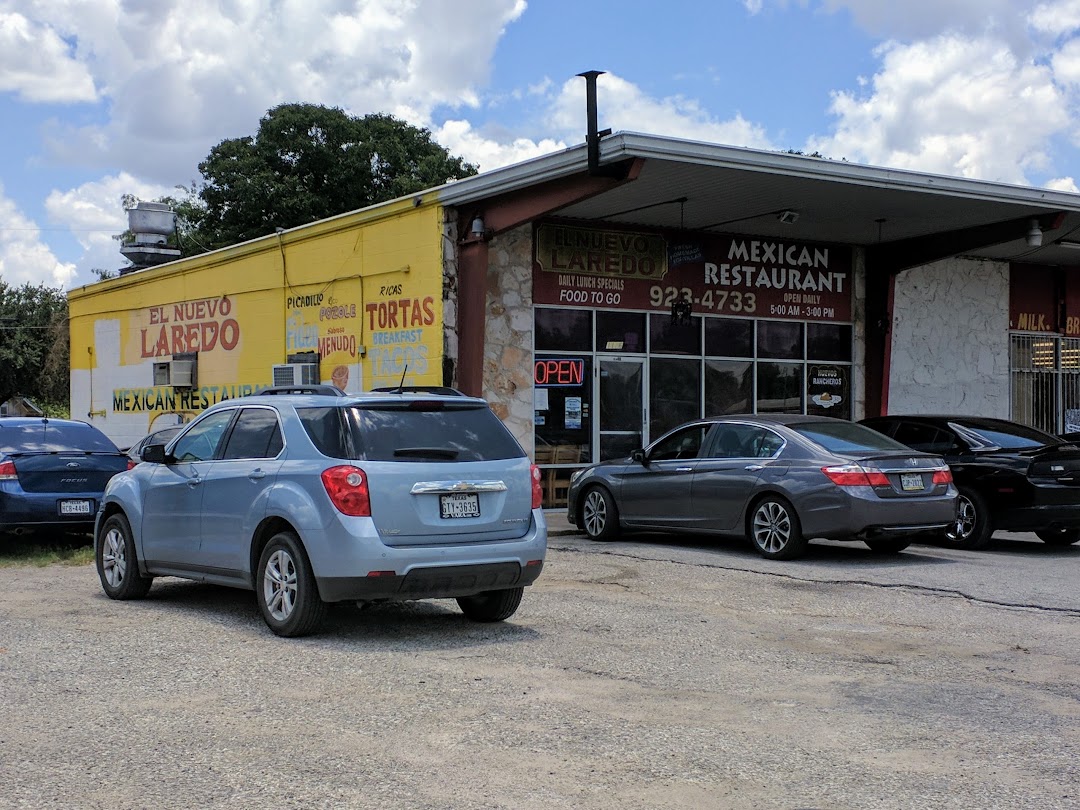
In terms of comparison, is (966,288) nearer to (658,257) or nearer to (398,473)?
(658,257)

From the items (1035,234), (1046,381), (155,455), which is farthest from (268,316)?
(1046,381)

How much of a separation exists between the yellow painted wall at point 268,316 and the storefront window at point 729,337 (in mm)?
5395

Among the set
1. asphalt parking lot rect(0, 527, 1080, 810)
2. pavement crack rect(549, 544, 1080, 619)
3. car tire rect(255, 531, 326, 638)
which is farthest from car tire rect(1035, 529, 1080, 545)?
car tire rect(255, 531, 326, 638)

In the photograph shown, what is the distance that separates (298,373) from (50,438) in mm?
6687

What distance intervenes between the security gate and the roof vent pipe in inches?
499

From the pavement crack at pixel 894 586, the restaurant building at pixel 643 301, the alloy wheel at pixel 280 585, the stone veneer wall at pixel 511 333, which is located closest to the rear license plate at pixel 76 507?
the restaurant building at pixel 643 301

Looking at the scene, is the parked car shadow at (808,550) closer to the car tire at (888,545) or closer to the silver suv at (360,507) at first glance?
the car tire at (888,545)

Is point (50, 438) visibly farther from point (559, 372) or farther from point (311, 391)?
point (559, 372)

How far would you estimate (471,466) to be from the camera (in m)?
8.39

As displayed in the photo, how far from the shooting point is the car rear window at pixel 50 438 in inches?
513

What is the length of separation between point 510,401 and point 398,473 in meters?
10.2

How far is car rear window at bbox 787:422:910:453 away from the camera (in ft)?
41.7

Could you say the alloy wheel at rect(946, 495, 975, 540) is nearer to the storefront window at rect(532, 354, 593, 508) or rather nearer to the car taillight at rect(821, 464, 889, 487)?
the car taillight at rect(821, 464, 889, 487)

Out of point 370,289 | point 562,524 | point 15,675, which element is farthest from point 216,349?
point 15,675
